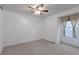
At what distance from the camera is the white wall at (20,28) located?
11.6 ft

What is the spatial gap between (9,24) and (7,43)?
0.82 metres

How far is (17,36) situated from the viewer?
405cm

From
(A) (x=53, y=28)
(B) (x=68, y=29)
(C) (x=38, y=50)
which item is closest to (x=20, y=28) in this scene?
(C) (x=38, y=50)

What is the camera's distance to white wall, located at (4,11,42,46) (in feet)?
11.6

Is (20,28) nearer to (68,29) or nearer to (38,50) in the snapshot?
(38,50)

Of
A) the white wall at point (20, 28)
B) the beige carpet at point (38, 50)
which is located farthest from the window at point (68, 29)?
the white wall at point (20, 28)

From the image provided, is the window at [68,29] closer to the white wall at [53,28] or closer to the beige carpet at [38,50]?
the white wall at [53,28]

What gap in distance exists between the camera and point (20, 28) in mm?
4199

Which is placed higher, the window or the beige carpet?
the window

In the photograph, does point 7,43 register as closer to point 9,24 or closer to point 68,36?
point 9,24

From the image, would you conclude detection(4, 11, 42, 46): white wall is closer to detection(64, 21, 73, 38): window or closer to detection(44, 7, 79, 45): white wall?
detection(44, 7, 79, 45): white wall

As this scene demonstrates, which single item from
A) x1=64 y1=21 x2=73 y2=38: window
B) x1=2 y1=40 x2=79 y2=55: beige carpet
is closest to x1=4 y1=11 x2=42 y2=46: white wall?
x1=2 y1=40 x2=79 y2=55: beige carpet

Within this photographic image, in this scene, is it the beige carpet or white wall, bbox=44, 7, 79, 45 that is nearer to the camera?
the beige carpet
